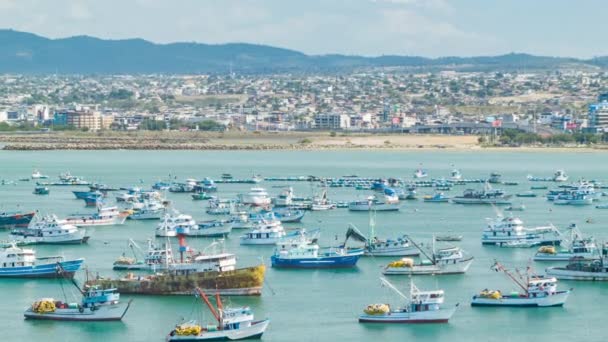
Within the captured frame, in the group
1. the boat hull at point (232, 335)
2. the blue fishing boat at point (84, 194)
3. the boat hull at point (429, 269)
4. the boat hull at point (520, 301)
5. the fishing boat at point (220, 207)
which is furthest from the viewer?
the blue fishing boat at point (84, 194)

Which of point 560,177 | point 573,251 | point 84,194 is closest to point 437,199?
point 84,194

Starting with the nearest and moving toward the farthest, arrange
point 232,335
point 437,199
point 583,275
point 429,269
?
point 232,335 < point 583,275 < point 429,269 < point 437,199

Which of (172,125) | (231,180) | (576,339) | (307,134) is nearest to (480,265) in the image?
(576,339)

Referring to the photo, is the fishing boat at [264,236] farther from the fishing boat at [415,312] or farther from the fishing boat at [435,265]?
the fishing boat at [415,312]

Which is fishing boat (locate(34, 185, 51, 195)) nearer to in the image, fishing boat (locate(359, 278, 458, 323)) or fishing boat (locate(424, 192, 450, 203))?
fishing boat (locate(424, 192, 450, 203))

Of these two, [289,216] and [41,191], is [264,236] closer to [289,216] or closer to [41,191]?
[289,216]

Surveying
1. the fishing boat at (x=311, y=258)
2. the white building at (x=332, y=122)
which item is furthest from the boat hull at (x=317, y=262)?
the white building at (x=332, y=122)

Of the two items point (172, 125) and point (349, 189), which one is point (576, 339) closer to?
point (349, 189)
